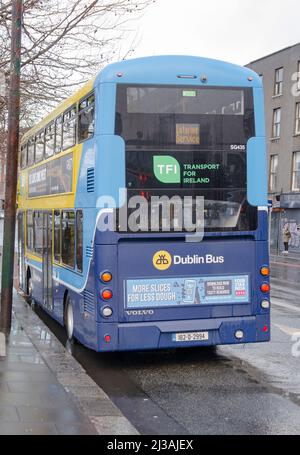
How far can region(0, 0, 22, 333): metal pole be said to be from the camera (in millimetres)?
9812

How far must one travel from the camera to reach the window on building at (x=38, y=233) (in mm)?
12609

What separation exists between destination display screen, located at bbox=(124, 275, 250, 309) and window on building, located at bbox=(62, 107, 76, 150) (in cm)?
263

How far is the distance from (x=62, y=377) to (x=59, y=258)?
3.47 m

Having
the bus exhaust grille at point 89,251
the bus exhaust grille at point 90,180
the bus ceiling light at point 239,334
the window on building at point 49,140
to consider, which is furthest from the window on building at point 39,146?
the bus ceiling light at point 239,334

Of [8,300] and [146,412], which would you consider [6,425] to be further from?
[8,300]

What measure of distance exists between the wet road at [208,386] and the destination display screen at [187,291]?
37.1 inches

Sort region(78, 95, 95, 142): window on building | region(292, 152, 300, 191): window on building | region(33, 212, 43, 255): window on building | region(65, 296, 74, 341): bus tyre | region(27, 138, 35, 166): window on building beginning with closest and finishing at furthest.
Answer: region(78, 95, 95, 142): window on building < region(65, 296, 74, 341): bus tyre < region(33, 212, 43, 255): window on building < region(27, 138, 35, 166): window on building < region(292, 152, 300, 191): window on building

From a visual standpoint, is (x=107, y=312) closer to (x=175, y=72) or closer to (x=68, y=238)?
(x=68, y=238)

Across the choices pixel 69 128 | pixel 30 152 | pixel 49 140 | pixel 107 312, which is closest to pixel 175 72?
pixel 69 128

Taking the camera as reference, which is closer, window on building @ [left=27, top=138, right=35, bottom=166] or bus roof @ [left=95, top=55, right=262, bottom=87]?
bus roof @ [left=95, top=55, right=262, bottom=87]

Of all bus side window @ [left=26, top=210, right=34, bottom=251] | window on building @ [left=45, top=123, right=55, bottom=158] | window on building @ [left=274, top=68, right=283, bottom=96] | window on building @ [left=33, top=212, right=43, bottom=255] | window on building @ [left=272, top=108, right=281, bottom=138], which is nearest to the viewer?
window on building @ [left=45, top=123, right=55, bottom=158]

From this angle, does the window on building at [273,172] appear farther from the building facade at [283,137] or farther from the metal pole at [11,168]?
the metal pole at [11,168]

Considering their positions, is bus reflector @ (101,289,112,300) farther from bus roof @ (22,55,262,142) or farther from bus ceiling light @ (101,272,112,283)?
bus roof @ (22,55,262,142)

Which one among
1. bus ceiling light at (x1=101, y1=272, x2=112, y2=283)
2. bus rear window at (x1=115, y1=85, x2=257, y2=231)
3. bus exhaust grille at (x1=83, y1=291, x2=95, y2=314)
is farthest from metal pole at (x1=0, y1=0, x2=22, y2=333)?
bus ceiling light at (x1=101, y1=272, x2=112, y2=283)
